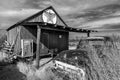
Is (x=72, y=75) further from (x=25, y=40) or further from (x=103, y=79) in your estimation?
(x=25, y=40)

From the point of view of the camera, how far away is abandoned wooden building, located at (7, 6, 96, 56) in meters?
8.54

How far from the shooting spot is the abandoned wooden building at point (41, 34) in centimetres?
854

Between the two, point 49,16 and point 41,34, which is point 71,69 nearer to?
point 41,34

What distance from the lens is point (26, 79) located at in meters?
4.36

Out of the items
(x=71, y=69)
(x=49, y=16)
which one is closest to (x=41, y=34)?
(x=49, y=16)

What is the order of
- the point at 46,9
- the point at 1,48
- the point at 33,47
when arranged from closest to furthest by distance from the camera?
1. the point at 33,47
2. the point at 46,9
3. the point at 1,48

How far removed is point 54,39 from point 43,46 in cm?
176

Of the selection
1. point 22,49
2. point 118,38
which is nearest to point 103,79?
point 118,38

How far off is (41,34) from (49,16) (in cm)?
273

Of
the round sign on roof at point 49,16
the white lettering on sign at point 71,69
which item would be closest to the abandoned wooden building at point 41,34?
the round sign on roof at point 49,16

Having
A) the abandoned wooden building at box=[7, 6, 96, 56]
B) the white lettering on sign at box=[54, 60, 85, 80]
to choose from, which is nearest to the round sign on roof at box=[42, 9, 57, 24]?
the abandoned wooden building at box=[7, 6, 96, 56]

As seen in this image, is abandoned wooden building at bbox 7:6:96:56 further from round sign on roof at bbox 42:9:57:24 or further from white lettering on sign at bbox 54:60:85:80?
white lettering on sign at bbox 54:60:85:80

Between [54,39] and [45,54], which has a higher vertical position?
[54,39]

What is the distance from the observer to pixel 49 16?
11180 mm
